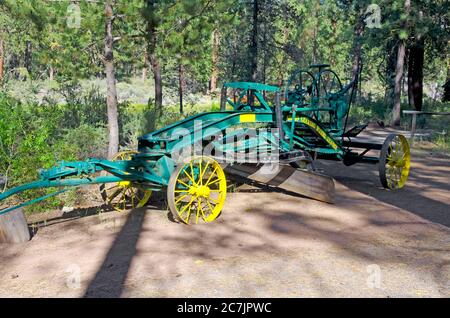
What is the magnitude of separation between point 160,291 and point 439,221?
4.36 meters

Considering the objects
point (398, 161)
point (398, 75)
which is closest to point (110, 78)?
point (398, 161)

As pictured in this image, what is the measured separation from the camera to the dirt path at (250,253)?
14.1 ft

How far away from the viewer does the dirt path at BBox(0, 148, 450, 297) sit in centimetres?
429

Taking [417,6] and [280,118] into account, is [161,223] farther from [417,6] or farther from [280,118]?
[417,6]

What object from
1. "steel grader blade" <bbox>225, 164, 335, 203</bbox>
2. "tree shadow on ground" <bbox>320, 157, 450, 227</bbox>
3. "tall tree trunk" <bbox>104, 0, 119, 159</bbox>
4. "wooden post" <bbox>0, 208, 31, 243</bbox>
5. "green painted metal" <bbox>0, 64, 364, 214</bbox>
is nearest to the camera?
"wooden post" <bbox>0, 208, 31, 243</bbox>

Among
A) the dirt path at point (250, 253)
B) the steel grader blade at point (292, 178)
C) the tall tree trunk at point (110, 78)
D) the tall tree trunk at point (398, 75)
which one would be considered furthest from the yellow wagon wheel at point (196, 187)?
the tall tree trunk at point (398, 75)

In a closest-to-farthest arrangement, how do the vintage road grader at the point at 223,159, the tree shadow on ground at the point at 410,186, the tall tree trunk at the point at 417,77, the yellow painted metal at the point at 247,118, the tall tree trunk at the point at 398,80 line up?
the vintage road grader at the point at 223,159
the yellow painted metal at the point at 247,118
the tree shadow on ground at the point at 410,186
the tall tree trunk at the point at 398,80
the tall tree trunk at the point at 417,77

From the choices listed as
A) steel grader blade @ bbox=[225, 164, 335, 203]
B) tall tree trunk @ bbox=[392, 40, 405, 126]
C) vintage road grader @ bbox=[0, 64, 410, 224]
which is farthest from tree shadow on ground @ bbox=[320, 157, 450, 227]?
tall tree trunk @ bbox=[392, 40, 405, 126]

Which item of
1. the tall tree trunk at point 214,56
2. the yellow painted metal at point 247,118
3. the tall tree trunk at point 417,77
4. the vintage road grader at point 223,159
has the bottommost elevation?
the vintage road grader at point 223,159

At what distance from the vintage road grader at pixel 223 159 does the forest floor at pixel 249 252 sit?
0.36 m

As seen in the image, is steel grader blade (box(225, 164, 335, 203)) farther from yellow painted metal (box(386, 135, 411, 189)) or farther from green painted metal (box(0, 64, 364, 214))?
yellow painted metal (box(386, 135, 411, 189))

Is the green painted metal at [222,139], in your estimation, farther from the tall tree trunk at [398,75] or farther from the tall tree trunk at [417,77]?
the tall tree trunk at [417,77]

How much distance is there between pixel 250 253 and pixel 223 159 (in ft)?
7.01

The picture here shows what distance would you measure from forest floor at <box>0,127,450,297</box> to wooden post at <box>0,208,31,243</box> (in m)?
0.15
